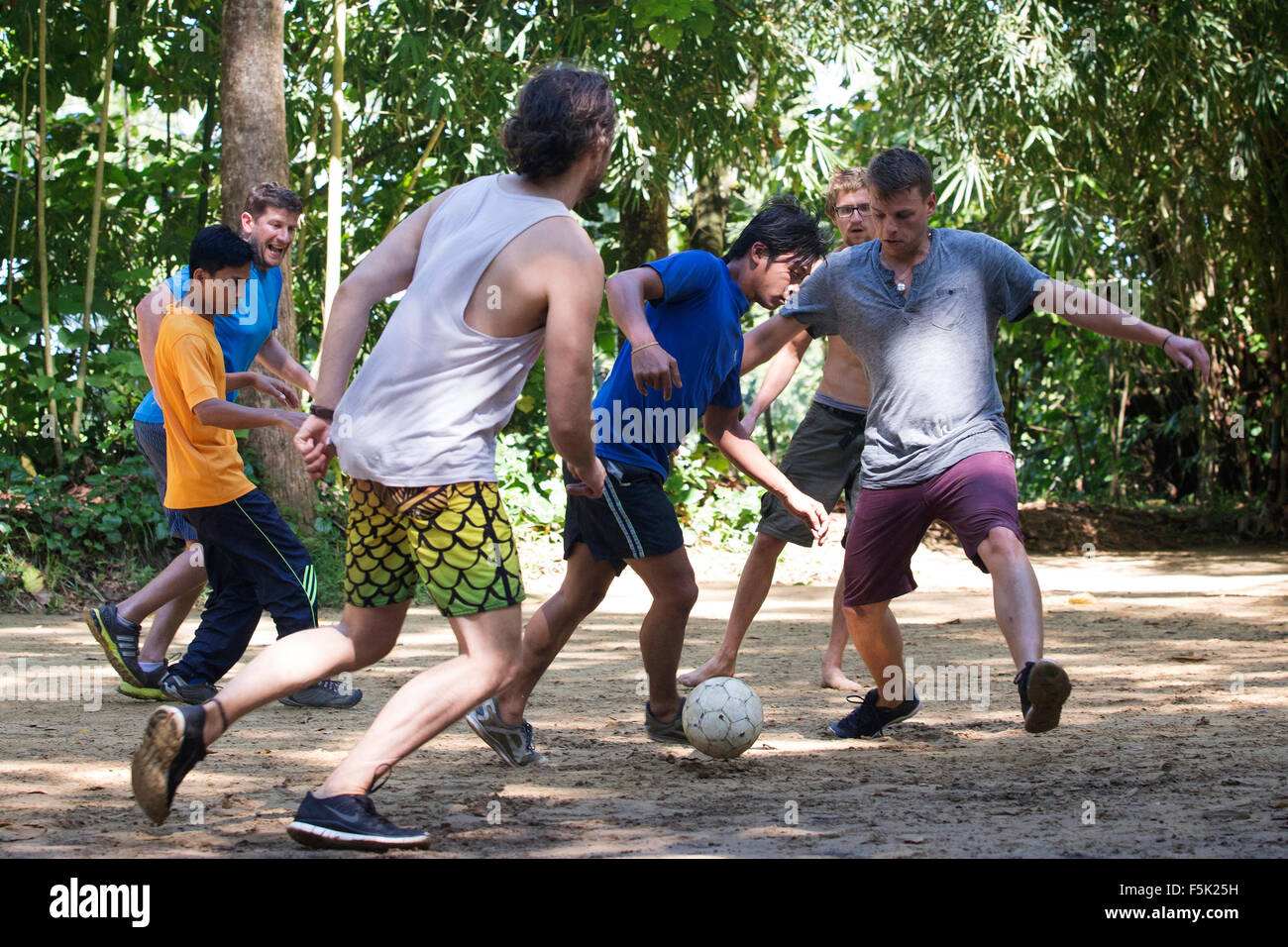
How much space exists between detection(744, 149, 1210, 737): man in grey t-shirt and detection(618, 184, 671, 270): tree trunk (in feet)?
28.0

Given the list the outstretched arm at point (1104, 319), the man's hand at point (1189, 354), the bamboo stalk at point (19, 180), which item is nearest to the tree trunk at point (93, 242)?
the bamboo stalk at point (19, 180)

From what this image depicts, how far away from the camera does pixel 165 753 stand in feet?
10.2

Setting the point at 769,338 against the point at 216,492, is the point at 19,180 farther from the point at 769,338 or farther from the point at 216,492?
the point at 769,338

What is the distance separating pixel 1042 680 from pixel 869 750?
945 millimetres

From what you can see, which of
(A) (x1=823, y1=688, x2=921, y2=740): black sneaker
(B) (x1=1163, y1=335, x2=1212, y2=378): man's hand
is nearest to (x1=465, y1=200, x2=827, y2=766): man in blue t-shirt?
(A) (x1=823, y1=688, x2=921, y2=740): black sneaker

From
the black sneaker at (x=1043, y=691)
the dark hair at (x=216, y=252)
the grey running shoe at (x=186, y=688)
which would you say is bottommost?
the grey running shoe at (x=186, y=688)

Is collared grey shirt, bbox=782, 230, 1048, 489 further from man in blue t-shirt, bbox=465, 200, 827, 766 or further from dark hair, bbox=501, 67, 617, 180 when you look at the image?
dark hair, bbox=501, 67, 617, 180

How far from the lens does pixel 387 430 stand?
3191 mm

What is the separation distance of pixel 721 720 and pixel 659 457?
91 centimetres

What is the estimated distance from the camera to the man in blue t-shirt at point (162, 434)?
5438 millimetres

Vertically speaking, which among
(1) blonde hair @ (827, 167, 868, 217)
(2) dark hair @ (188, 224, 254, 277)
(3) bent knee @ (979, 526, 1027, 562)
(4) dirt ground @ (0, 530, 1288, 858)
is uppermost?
(1) blonde hair @ (827, 167, 868, 217)

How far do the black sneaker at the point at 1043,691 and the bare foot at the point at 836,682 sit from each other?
2013mm

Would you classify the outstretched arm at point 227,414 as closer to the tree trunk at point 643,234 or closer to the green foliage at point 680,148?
the green foliage at point 680,148

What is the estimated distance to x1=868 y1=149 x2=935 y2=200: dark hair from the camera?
432 centimetres
